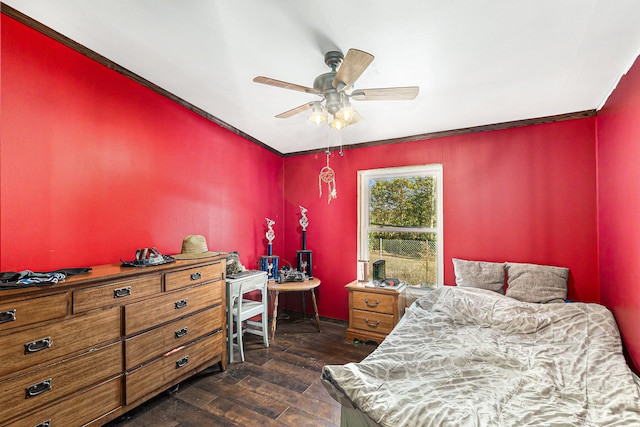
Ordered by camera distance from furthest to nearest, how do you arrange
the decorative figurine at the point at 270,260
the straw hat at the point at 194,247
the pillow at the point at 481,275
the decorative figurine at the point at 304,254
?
the decorative figurine at the point at 304,254 < the decorative figurine at the point at 270,260 < the pillow at the point at 481,275 < the straw hat at the point at 194,247

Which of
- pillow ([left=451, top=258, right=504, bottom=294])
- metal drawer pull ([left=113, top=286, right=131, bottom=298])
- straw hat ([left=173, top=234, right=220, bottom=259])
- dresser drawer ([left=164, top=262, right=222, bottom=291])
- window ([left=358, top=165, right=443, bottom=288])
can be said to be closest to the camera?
metal drawer pull ([left=113, top=286, right=131, bottom=298])

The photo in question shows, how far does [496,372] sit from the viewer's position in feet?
5.04

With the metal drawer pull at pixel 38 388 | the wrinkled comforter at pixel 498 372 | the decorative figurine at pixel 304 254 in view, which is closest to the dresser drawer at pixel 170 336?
the metal drawer pull at pixel 38 388

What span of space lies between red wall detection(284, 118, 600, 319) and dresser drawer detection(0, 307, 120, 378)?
2.66 meters

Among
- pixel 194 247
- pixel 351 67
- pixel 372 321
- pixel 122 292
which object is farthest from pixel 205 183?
pixel 372 321

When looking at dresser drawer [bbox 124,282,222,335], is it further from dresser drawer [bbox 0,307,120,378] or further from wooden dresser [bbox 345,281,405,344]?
wooden dresser [bbox 345,281,405,344]

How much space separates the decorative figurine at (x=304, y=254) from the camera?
3.77 m

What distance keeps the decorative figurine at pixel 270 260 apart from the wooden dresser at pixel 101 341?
117 centimetres

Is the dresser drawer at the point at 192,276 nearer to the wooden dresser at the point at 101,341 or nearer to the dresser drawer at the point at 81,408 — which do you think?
the wooden dresser at the point at 101,341

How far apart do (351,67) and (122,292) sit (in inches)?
76.2

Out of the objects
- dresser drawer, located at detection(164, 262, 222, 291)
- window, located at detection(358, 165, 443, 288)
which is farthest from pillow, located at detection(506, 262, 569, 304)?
dresser drawer, located at detection(164, 262, 222, 291)

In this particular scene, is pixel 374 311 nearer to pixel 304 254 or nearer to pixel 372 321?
pixel 372 321

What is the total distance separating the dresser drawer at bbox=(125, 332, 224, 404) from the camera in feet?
5.91

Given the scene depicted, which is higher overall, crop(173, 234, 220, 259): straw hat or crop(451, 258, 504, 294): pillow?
crop(173, 234, 220, 259): straw hat
